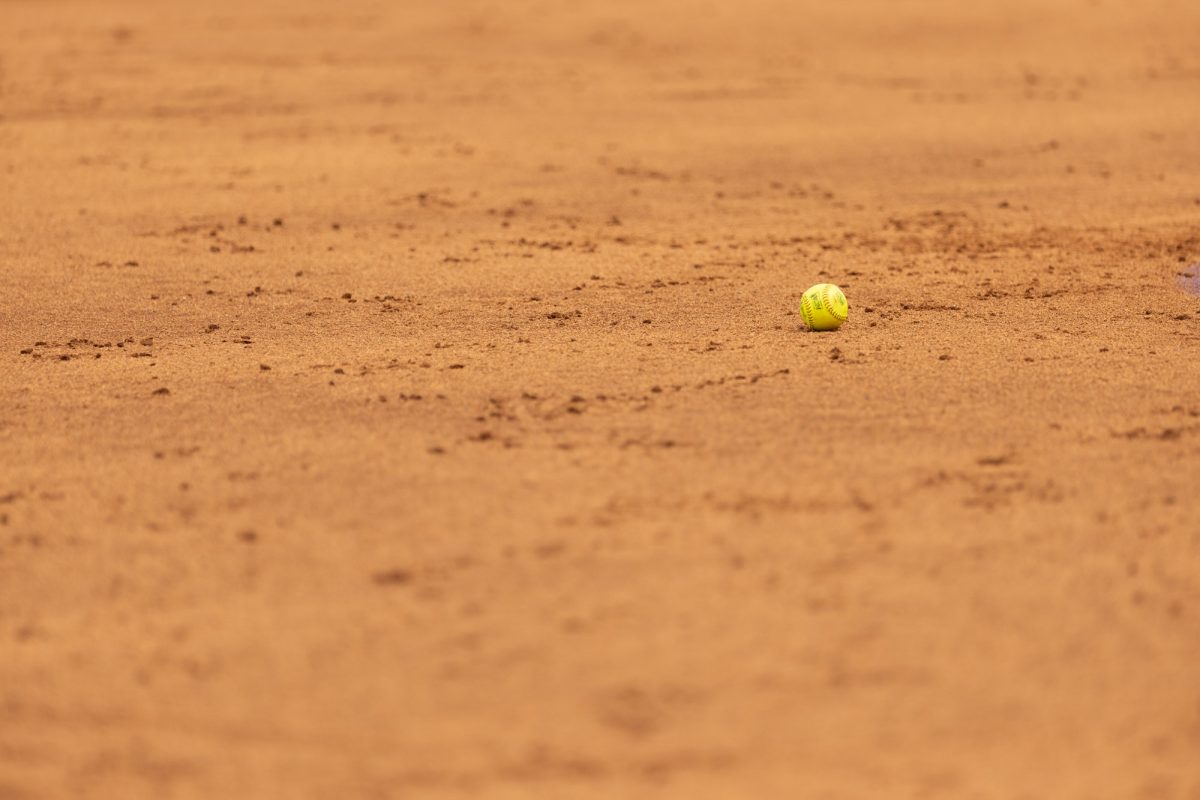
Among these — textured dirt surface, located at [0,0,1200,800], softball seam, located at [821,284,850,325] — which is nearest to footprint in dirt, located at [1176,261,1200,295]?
textured dirt surface, located at [0,0,1200,800]

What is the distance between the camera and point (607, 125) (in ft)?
38.0

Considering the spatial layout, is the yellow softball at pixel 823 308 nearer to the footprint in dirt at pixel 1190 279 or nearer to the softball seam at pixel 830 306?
the softball seam at pixel 830 306

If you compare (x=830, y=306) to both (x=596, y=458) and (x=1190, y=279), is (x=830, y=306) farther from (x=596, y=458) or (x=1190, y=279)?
(x=1190, y=279)

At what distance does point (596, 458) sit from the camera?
16.7 feet

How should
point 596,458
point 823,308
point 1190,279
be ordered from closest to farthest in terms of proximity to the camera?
1. point 596,458
2. point 823,308
3. point 1190,279

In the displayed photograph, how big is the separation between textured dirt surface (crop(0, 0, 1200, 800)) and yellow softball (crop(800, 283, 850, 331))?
78 millimetres

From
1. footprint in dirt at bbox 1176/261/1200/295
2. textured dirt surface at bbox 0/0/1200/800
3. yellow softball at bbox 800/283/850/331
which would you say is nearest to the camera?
textured dirt surface at bbox 0/0/1200/800

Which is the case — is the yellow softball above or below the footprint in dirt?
below

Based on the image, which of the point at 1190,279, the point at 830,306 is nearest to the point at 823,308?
the point at 830,306

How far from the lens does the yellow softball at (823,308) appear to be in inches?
262

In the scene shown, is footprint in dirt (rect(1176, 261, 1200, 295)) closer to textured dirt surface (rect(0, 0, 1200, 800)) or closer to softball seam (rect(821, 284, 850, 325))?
textured dirt surface (rect(0, 0, 1200, 800))

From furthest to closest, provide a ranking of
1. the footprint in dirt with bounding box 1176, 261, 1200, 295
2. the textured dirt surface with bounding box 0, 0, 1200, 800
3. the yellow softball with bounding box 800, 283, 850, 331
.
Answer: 1. the footprint in dirt with bounding box 1176, 261, 1200, 295
2. the yellow softball with bounding box 800, 283, 850, 331
3. the textured dirt surface with bounding box 0, 0, 1200, 800

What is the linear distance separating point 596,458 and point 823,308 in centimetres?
195

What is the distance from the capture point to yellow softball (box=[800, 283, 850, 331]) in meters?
6.65
